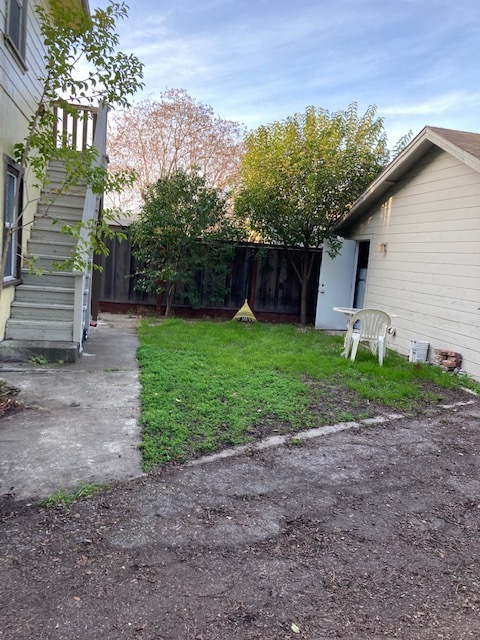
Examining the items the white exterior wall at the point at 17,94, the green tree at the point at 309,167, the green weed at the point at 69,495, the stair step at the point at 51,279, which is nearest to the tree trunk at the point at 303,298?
the green tree at the point at 309,167

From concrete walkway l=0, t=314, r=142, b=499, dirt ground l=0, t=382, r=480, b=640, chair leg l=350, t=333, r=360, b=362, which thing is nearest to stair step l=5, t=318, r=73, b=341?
concrete walkway l=0, t=314, r=142, b=499

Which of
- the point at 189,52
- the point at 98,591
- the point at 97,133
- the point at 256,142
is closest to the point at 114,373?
the point at 98,591

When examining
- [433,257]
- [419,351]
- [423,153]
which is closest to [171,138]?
[423,153]

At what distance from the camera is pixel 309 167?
9.09 m

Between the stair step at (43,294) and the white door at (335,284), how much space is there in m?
5.56

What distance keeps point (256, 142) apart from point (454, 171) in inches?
179

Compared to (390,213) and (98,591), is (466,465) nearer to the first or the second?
(98,591)

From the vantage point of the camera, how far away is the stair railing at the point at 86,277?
583 cm

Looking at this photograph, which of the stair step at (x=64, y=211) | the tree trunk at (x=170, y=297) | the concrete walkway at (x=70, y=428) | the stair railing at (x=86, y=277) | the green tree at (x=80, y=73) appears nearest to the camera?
the concrete walkway at (x=70, y=428)

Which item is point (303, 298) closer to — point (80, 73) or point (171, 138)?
point (80, 73)

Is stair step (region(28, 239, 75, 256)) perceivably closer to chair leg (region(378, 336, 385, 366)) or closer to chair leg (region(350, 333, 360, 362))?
chair leg (region(350, 333, 360, 362))

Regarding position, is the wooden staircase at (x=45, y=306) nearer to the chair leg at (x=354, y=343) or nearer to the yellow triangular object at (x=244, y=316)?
the chair leg at (x=354, y=343)

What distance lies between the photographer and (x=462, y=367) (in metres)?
6.25

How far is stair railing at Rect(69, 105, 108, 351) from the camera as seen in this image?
583 cm
